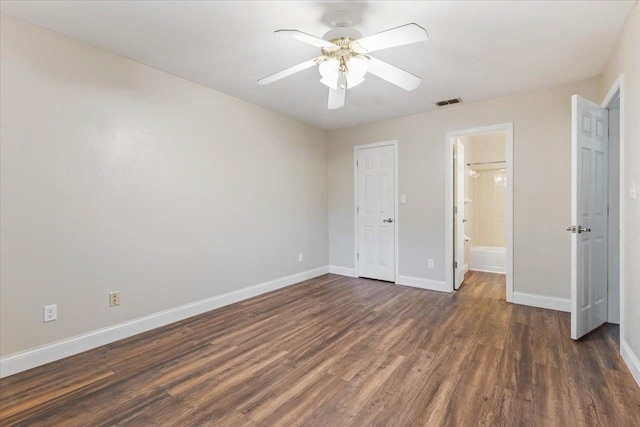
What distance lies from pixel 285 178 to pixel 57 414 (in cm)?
324

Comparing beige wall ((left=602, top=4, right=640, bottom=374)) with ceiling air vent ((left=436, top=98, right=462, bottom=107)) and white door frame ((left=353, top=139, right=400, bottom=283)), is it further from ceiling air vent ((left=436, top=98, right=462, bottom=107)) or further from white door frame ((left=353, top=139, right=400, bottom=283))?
white door frame ((left=353, top=139, right=400, bottom=283))

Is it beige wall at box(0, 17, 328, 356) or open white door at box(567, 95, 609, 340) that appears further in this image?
open white door at box(567, 95, 609, 340)

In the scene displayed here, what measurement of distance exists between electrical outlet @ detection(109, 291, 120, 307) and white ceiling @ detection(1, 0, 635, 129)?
2.07 meters

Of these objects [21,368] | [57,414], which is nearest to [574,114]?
[57,414]

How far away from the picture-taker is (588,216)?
2.60 m

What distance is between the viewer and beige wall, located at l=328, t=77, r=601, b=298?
10.6 feet

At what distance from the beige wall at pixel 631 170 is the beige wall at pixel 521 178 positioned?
3.28 ft

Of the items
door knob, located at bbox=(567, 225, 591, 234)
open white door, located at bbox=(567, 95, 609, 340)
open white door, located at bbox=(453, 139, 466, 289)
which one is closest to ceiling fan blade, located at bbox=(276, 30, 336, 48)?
open white door, located at bbox=(567, 95, 609, 340)

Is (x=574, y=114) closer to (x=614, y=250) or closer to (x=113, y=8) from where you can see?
(x=614, y=250)

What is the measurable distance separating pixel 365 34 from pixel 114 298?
302 cm

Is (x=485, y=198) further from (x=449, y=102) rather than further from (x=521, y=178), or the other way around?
(x=449, y=102)

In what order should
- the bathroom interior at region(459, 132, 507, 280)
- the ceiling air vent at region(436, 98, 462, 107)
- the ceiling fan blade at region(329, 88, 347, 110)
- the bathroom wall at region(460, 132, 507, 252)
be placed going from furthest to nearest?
the bathroom wall at region(460, 132, 507, 252)
the bathroom interior at region(459, 132, 507, 280)
the ceiling air vent at region(436, 98, 462, 107)
the ceiling fan blade at region(329, 88, 347, 110)

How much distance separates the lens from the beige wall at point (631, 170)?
1.94 metres

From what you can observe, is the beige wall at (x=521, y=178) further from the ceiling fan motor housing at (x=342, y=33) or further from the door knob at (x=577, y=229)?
the ceiling fan motor housing at (x=342, y=33)
